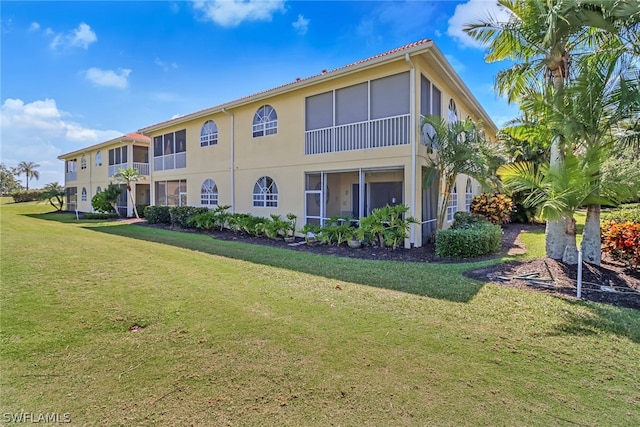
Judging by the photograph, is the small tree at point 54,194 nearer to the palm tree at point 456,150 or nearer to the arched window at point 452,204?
the arched window at point 452,204

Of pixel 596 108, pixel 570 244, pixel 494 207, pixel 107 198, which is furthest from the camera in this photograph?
pixel 107 198

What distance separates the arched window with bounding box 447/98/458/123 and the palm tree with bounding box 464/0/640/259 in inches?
180

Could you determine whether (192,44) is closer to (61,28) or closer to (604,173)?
(61,28)

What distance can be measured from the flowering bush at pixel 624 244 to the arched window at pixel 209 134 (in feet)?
54.6

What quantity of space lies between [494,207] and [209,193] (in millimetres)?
15434

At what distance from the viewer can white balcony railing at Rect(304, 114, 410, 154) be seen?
11.0 m

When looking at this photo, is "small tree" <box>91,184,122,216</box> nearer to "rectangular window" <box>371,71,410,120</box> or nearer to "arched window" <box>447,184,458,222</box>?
"rectangular window" <box>371,71,410,120</box>

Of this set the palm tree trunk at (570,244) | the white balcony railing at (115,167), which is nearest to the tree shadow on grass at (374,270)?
the palm tree trunk at (570,244)

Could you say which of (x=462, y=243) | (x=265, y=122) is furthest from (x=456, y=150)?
(x=265, y=122)

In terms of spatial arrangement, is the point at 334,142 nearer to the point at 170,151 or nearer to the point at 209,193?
the point at 209,193

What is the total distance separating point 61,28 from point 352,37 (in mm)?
10606

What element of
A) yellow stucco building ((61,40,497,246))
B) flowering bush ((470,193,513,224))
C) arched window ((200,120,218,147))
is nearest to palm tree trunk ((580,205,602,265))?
yellow stucco building ((61,40,497,246))

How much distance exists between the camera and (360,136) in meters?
11.9

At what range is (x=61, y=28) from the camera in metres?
10.4
